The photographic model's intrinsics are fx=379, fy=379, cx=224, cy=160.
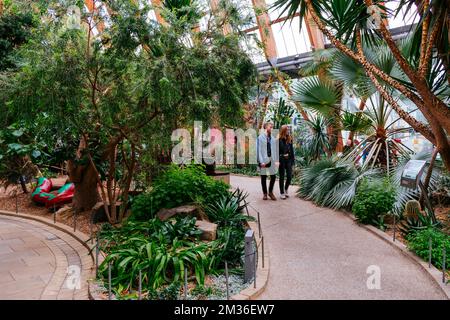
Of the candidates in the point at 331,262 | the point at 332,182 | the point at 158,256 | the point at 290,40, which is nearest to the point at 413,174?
the point at 331,262

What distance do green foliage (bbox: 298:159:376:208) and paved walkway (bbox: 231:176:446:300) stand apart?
441mm

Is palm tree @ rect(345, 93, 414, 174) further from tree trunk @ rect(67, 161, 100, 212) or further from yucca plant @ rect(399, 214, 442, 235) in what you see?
tree trunk @ rect(67, 161, 100, 212)

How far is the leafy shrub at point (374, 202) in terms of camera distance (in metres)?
5.44

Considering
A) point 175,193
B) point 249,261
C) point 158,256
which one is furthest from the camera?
point 175,193

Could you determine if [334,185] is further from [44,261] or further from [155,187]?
[44,261]

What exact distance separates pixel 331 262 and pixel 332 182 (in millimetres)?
3120

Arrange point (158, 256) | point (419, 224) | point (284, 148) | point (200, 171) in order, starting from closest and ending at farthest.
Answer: point (158, 256)
point (419, 224)
point (200, 171)
point (284, 148)

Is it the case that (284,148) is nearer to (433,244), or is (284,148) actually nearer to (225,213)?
(225,213)

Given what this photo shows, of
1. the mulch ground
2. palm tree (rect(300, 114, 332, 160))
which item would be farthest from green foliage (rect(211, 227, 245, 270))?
palm tree (rect(300, 114, 332, 160))

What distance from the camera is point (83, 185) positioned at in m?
6.97

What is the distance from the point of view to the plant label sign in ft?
15.2

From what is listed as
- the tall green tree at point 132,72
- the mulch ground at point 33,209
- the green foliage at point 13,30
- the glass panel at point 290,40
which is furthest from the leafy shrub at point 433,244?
the glass panel at point 290,40

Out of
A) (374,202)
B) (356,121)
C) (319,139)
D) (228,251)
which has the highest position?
(356,121)
